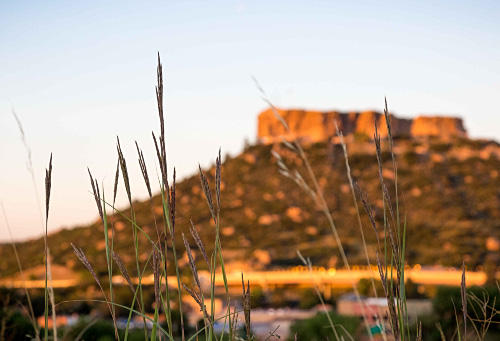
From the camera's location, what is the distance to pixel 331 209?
5644 centimetres

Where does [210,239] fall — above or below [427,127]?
below

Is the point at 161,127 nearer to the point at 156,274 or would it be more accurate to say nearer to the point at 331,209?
the point at 156,274

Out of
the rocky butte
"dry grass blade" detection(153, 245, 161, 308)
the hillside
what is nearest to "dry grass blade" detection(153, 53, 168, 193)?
"dry grass blade" detection(153, 245, 161, 308)

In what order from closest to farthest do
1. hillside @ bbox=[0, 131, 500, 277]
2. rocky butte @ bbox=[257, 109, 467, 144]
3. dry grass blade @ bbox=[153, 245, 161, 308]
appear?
dry grass blade @ bbox=[153, 245, 161, 308] → hillside @ bbox=[0, 131, 500, 277] → rocky butte @ bbox=[257, 109, 467, 144]

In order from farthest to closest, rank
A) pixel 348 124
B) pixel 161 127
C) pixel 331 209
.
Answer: pixel 348 124
pixel 331 209
pixel 161 127

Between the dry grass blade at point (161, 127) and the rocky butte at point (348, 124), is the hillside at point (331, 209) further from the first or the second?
the dry grass blade at point (161, 127)

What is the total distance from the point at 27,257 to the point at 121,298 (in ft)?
113

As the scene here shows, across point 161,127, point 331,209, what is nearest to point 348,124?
point 331,209

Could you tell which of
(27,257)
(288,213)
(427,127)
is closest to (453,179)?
(288,213)

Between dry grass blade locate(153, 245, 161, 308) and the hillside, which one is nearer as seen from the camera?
dry grass blade locate(153, 245, 161, 308)

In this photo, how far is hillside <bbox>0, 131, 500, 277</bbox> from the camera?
1946 inches

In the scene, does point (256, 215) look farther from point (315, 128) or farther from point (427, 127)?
point (427, 127)

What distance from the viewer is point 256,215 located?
189 feet

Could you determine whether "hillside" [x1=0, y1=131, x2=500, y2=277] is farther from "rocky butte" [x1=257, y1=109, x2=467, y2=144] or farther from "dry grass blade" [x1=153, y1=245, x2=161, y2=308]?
"dry grass blade" [x1=153, y1=245, x2=161, y2=308]
